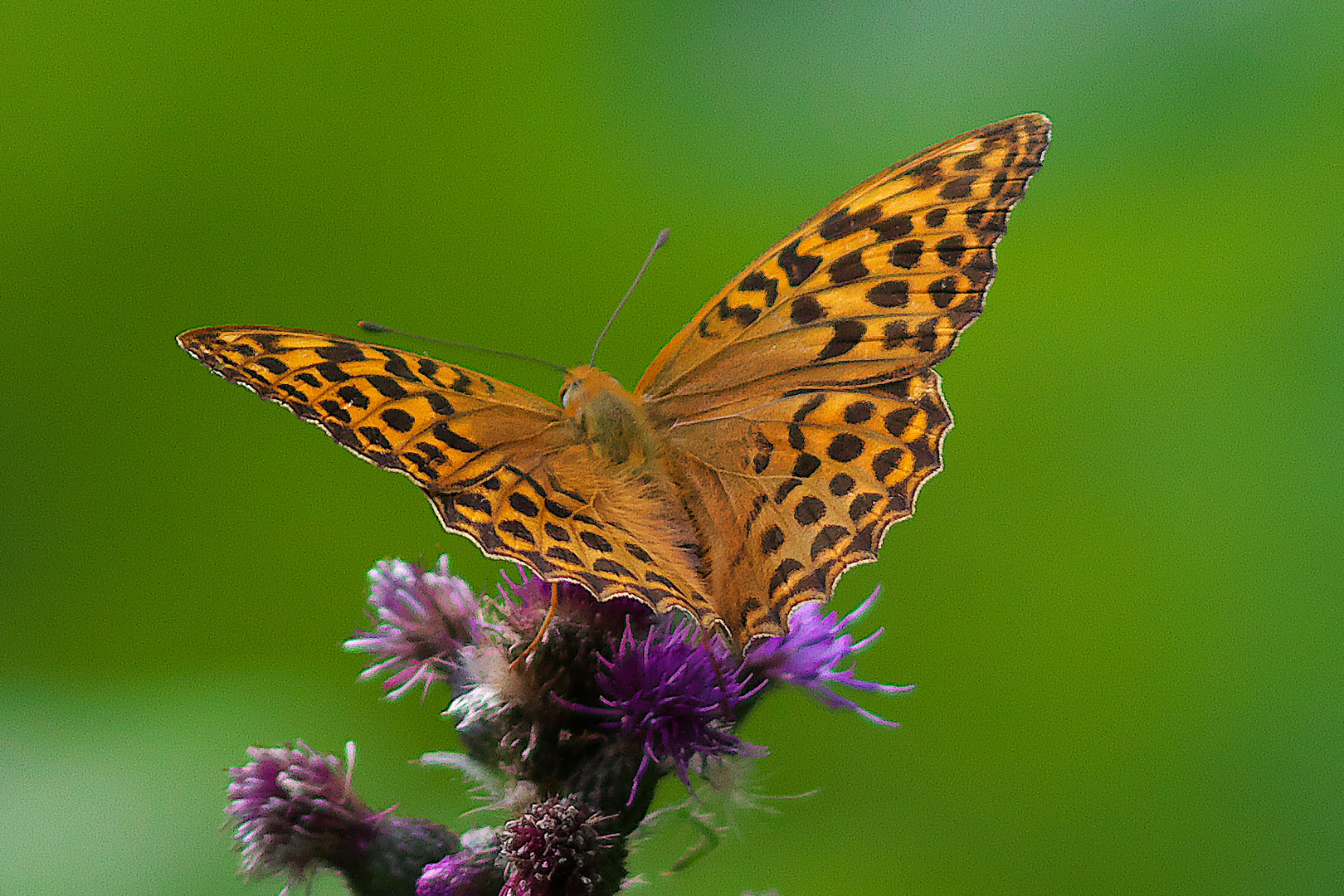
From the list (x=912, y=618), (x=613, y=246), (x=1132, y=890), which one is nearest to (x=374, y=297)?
(x=613, y=246)

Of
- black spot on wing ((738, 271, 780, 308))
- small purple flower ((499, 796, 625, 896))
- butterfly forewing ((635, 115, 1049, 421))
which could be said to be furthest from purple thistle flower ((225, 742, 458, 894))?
black spot on wing ((738, 271, 780, 308))

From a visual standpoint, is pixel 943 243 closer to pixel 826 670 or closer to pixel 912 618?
pixel 826 670

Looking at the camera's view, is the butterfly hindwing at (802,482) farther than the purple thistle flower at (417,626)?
No

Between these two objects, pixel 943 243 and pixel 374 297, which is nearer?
pixel 943 243

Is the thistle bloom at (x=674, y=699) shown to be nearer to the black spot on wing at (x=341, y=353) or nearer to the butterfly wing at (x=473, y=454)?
the butterfly wing at (x=473, y=454)

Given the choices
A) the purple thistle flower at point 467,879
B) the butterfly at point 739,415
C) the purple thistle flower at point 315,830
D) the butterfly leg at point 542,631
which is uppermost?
the butterfly at point 739,415

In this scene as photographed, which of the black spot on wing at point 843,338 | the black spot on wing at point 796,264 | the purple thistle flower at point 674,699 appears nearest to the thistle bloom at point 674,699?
the purple thistle flower at point 674,699

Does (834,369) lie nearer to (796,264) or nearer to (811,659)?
(796,264)

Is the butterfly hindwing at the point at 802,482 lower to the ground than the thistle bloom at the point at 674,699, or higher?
higher

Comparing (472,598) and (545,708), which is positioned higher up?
(472,598)
